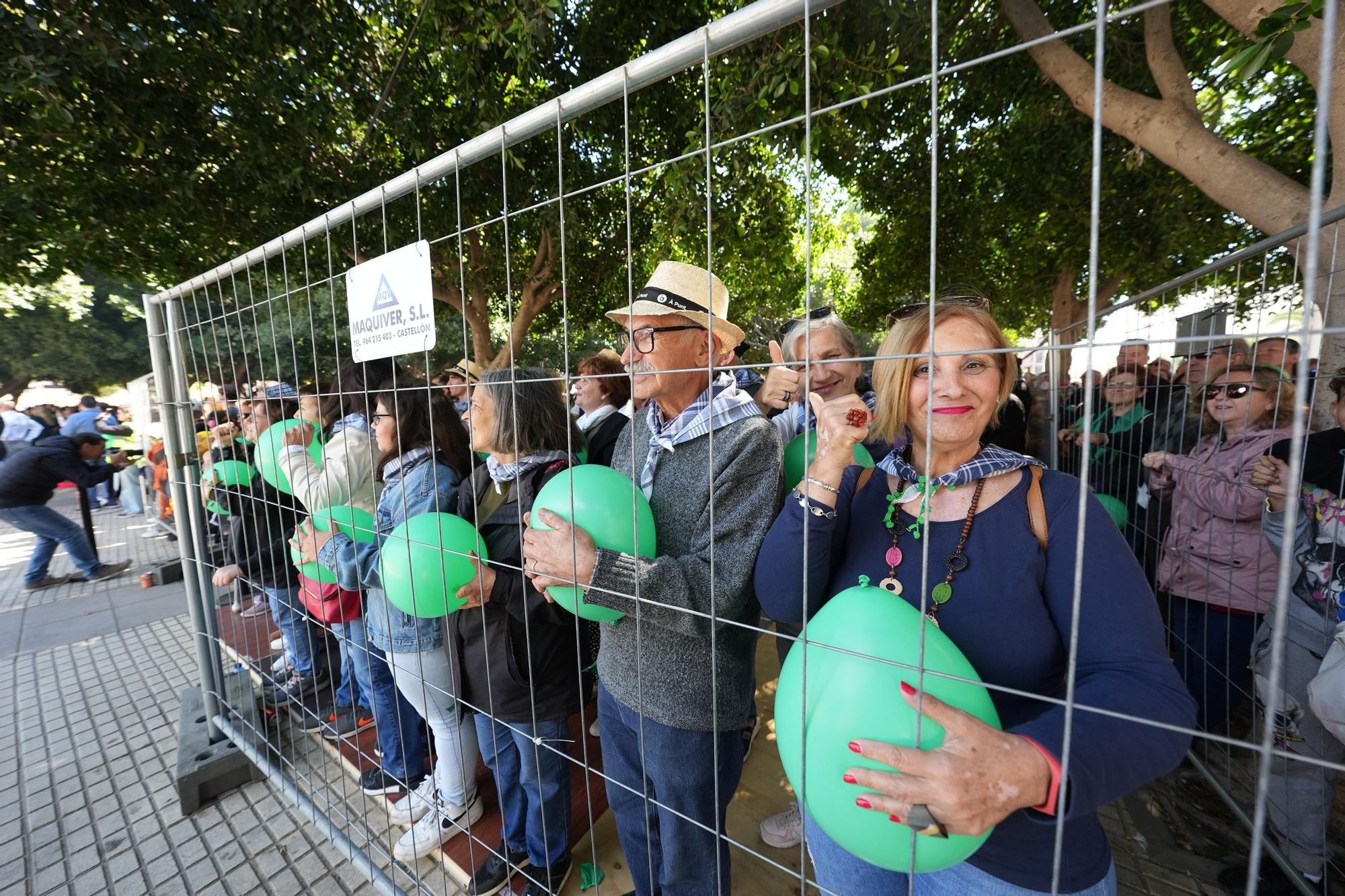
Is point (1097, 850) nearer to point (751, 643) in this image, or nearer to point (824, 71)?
point (751, 643)

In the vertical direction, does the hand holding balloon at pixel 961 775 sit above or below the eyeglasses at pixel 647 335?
below

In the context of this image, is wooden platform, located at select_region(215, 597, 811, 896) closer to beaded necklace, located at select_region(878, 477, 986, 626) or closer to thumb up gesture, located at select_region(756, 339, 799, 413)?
beaded necklace, located at select_region(878, 477, 986, 626)

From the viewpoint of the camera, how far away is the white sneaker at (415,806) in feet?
8.42

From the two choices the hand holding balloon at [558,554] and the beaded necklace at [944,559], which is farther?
the hand holding balloon at [558,554]

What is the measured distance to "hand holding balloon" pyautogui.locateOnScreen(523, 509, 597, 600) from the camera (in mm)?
1377

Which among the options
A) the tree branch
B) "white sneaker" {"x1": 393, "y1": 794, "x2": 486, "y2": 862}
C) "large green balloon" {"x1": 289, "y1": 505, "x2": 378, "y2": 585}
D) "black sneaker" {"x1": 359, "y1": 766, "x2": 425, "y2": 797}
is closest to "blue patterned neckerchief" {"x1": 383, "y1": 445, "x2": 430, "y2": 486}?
"large green balloon" {"x1": 289, "y1": 505, "x2": 378, "y2": 585}

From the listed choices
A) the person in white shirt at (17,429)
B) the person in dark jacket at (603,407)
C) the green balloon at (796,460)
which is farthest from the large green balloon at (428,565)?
the person in white shirt at (17,429)

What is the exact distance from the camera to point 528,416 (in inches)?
80.0

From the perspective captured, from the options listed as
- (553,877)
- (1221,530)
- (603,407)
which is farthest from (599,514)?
(1221,530)

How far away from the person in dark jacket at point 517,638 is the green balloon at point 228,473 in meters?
1.95

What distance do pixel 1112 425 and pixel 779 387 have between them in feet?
11.8

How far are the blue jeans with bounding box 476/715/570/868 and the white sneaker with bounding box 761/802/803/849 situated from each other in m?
0.91

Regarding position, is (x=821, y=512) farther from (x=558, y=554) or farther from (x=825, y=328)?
(x=825, y=328)

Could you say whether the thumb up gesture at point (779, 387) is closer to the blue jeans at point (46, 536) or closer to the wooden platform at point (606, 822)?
the wooden platform at point (606, 822)
